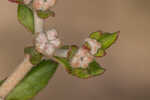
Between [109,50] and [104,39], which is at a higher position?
[104,39]

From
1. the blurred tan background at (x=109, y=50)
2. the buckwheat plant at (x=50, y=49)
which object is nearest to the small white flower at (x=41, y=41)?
the buckwheat plant at (x=50, y=49)

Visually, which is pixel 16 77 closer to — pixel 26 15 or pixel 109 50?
pixel 26 15

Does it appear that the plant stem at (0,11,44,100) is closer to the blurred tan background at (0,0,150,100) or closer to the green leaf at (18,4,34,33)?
the green leaf at (18,4,34,33)

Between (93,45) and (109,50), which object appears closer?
(93,45)

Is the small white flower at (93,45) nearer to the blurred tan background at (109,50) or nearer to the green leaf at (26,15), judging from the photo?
the green leaf at (26,15)

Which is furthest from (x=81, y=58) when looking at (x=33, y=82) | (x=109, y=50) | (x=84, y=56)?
(x=109, y=50)

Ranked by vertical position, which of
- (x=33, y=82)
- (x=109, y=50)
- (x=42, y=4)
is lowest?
(x=109, y=50)
